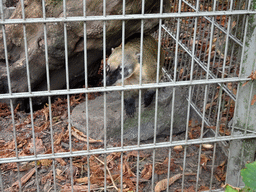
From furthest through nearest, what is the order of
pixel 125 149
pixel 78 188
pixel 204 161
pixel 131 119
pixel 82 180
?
pixel 131 119 < pixel 204 161 < pixel 82 180 < pixel 78 188 < pixel 125 149

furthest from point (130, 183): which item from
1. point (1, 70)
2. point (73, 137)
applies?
point (1, 70)

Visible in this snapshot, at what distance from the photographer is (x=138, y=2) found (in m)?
2.89

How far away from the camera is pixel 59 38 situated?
Result: 123 inches

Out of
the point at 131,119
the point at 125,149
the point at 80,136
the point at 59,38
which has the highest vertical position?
the point at 59,38

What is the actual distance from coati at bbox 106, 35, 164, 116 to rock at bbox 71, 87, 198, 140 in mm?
126

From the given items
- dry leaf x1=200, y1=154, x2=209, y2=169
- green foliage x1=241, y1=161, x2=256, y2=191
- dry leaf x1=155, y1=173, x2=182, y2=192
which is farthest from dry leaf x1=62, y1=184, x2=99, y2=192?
green foliage x1=241, y1=161, x2=256, y2=191

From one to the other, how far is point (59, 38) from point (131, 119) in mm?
1159

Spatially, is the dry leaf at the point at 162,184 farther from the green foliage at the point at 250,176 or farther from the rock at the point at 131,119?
the green foliage at the point at 250,176

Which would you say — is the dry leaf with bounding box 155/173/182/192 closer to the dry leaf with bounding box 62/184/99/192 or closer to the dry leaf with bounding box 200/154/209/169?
the dry leaf with bounding box 200/154/209/169

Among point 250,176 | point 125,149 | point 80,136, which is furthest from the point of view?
point 80,136

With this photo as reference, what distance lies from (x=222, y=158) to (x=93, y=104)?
1.56 metres

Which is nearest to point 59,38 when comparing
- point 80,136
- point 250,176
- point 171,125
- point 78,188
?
point 80,136

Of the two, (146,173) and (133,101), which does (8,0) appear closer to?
(133,101)

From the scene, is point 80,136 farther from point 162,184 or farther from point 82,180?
point 162,184
